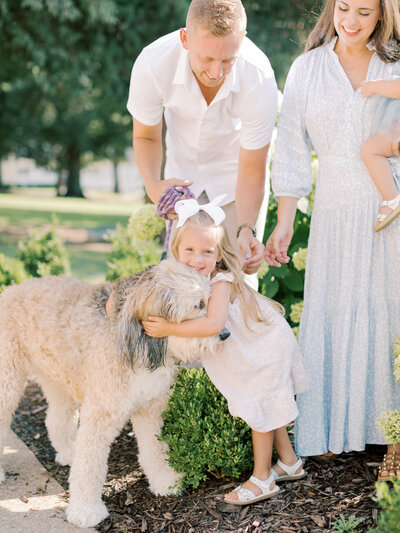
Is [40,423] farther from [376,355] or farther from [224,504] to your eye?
[376,355]

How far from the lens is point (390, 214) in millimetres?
2982

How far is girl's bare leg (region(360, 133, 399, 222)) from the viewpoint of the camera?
298 cm

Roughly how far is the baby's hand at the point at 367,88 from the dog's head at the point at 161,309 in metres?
1.20

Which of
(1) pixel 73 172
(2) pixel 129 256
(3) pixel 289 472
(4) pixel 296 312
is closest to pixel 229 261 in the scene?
(3) pixel 289 472

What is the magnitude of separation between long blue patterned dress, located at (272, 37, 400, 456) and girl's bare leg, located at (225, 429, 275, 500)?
34 cm

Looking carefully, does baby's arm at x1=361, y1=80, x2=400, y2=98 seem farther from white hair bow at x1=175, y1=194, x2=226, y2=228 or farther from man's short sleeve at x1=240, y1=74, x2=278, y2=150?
white hair bow at x1=175, y1=194, x2=226, y2=228

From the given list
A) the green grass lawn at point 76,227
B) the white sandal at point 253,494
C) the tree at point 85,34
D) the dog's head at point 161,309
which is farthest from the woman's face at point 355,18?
the tree at point 85,34

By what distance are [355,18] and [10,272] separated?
12.1ft

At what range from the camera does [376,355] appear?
3195 millimetres

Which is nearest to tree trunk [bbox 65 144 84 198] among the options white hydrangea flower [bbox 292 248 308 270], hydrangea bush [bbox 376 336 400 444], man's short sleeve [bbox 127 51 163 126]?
white hydrangea flower [bbox 292 248 308 270]

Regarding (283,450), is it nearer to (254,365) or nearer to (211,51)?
(254,365)

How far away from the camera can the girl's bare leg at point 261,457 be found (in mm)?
2998

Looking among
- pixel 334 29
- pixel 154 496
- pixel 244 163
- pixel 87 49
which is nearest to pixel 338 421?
pixel 154 496

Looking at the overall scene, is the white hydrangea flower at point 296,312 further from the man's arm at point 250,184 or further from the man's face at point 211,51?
the man's face at point 211,51
